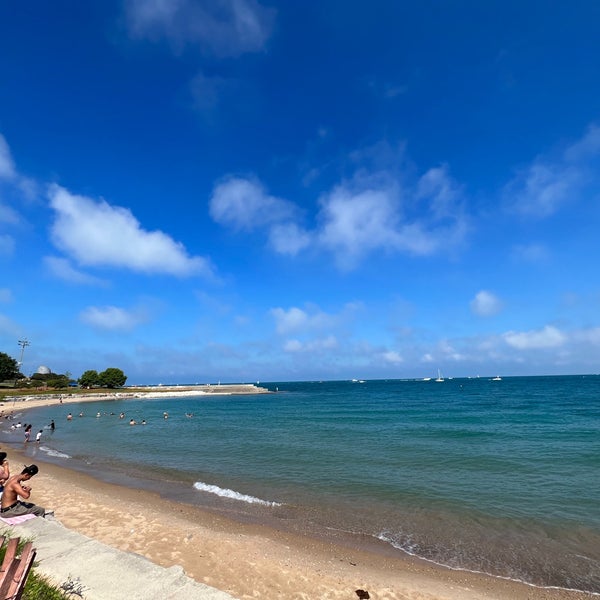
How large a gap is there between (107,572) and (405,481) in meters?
14.6

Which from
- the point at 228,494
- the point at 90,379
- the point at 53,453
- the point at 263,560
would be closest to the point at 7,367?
the point at 90,379

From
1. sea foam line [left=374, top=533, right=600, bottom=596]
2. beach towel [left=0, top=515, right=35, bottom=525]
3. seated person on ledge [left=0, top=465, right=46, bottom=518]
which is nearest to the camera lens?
beach towel [left=0, top=515, right=35, bottom=525]

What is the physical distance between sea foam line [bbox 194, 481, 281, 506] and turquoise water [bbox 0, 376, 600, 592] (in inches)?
2.1

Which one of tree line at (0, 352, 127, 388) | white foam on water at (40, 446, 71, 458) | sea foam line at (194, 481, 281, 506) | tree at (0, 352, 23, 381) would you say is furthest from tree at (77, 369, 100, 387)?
sea foam line at (194, 481, 281, 506)

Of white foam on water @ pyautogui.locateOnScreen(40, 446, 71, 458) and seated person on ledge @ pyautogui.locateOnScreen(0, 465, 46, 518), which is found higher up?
seated person on ledge @ pyautogui.locateOnScreen(0, 465, 46, 518)

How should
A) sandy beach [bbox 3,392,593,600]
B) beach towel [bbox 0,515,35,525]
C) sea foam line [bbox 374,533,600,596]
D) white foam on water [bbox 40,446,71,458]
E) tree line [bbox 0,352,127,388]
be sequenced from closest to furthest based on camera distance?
sandy beach [bbox 3,392,593,600] < beach towel [bbox 0,515,35,525] < sea foam line [bbox 374,533,600,596] < white foam on water [bbox 40,446,71,458] < tree line [bbox 0,352,127,388]

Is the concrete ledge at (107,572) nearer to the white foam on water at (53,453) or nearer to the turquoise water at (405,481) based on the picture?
the turquoise water at (405,481)

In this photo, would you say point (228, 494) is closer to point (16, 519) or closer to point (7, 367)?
point (16, 519)

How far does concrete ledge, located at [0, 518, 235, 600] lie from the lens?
5.96m

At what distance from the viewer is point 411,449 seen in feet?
84.1

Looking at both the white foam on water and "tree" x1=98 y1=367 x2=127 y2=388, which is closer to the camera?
the white foam on water

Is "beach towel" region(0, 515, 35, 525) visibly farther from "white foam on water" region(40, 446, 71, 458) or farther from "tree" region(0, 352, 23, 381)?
"tree" region(0, 352, 23, 381)

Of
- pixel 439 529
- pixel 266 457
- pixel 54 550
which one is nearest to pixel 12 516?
pixel 54 550

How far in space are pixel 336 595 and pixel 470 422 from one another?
37.2m
